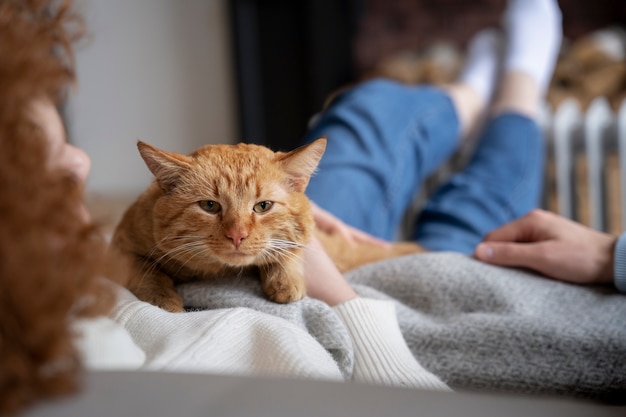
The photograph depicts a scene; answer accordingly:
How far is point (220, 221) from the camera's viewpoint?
76 cm

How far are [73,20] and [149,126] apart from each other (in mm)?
2494

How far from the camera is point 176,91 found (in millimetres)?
3473

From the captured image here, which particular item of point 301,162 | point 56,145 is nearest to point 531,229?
point 301,162

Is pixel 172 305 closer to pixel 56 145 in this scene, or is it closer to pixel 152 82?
pixel 56 145

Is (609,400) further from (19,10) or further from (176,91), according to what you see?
(176,91)

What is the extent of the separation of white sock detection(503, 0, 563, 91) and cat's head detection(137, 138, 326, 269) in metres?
1.42

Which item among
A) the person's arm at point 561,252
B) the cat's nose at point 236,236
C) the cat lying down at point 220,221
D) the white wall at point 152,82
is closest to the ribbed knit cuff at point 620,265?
the person's arm at point 561,252

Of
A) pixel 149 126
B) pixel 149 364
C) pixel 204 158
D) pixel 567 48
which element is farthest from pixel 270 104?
pixel 149 364

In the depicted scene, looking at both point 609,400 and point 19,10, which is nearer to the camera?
point 19,10

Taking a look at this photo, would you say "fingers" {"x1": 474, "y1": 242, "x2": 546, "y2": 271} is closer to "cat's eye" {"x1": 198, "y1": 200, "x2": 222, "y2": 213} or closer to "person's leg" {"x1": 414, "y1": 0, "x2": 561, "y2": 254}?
"person's leg" {"x1": 414, "y1": 0, "x2": 561, "y2": 254}

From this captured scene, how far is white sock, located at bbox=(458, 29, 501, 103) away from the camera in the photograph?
202cm

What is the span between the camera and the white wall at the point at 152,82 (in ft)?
8.59

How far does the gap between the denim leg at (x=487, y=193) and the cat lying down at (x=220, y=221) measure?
705 millimetres

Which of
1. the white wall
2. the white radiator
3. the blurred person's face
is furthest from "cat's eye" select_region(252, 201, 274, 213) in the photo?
the white radiator
